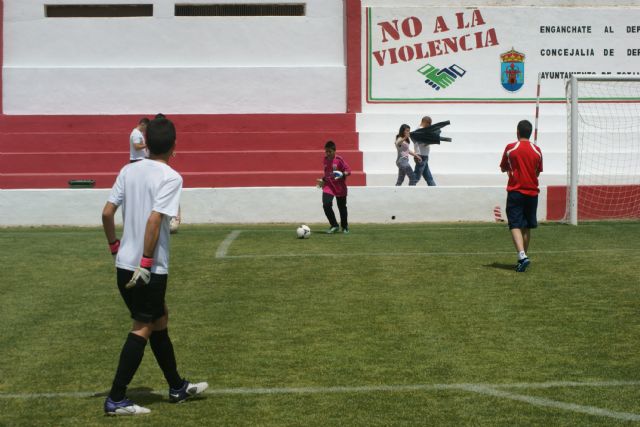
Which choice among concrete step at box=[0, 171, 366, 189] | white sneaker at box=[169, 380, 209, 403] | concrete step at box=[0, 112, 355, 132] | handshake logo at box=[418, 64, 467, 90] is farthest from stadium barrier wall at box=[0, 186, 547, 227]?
white sneaker at box=[169, 380, 209, 403]

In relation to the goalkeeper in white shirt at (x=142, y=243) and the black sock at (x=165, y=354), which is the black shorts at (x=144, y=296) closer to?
the goalkeeper in white shirt at (x=142, y=243)

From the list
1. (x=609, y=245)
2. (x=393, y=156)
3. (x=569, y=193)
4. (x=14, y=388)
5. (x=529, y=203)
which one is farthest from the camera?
(x=393, y=156)

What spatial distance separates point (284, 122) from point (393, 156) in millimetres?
2805

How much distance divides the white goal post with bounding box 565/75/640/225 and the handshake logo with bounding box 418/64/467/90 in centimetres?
304

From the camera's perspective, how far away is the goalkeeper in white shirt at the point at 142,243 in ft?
22.3

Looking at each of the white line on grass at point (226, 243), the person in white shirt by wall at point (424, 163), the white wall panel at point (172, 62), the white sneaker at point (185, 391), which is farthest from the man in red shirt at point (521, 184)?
the white wall panel at point (172, 62)

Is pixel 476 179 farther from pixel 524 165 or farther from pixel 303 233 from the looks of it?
pixel 524 165

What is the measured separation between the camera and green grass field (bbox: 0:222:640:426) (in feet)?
23.3

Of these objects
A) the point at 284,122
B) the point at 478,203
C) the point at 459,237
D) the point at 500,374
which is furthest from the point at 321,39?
the point at 500,374

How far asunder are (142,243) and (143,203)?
0.26 m

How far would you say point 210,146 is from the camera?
80.2 ft

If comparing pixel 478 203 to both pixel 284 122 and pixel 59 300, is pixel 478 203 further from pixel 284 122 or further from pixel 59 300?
pixel 59 300

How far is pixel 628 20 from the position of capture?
2694 centimetres

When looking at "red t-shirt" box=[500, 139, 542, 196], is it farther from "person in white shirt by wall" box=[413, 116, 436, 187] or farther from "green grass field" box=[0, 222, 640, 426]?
"person in white shirt by wall" box=[413, 116, 436, 187]
